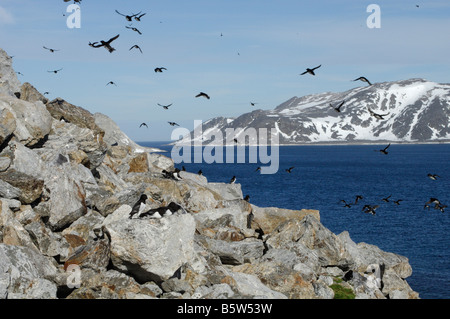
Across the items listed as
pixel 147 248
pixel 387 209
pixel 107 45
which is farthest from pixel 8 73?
pixel 387 209

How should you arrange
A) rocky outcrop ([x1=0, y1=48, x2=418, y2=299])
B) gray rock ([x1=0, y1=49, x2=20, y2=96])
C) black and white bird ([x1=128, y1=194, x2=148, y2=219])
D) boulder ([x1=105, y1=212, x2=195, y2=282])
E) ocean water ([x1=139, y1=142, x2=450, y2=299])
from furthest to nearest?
ocean water ([x1=139, y1=142, x2=450, y2=299]), gray rock ([x1=0, y1=49, x2=20, y2=96]), black and white bird ([x1=128, y1=194, x2=148, y2=219]), boulder ([x1=105, y1=212, x2=195, y2=282]), rocky outcrop ([x1=0, y1=48, x2=418, y2=299])

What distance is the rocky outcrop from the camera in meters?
20.0

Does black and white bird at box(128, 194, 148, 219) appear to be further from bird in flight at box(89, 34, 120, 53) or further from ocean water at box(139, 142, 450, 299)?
ocean water at box(139, 142, 450, 299)

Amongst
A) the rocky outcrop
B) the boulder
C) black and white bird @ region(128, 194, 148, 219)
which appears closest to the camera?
the rocky outcrop

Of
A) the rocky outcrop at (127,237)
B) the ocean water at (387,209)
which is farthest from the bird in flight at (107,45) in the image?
the ocean water at (387,209)

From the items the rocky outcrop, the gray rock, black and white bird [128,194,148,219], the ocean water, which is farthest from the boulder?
the ocean water

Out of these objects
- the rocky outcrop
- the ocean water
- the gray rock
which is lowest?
the ocean water

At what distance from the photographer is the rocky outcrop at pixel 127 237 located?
65.7 ft

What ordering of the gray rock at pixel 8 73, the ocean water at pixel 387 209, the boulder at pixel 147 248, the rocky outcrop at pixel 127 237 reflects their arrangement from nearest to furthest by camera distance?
the rocky outcrop at pixel 127 237
the boulder at pixel 147 248
the gray rock at pixel 8 73
the ocean water at pixel 387 209

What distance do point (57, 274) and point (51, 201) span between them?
529 centimetres

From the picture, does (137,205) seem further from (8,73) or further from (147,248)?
(8,73)

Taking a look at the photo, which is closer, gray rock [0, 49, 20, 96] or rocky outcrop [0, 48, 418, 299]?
rocky outcrop [0, 48, 418, 299]

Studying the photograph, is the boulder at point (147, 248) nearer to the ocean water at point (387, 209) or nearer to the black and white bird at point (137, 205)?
the black and white bird at point (137, 205)
